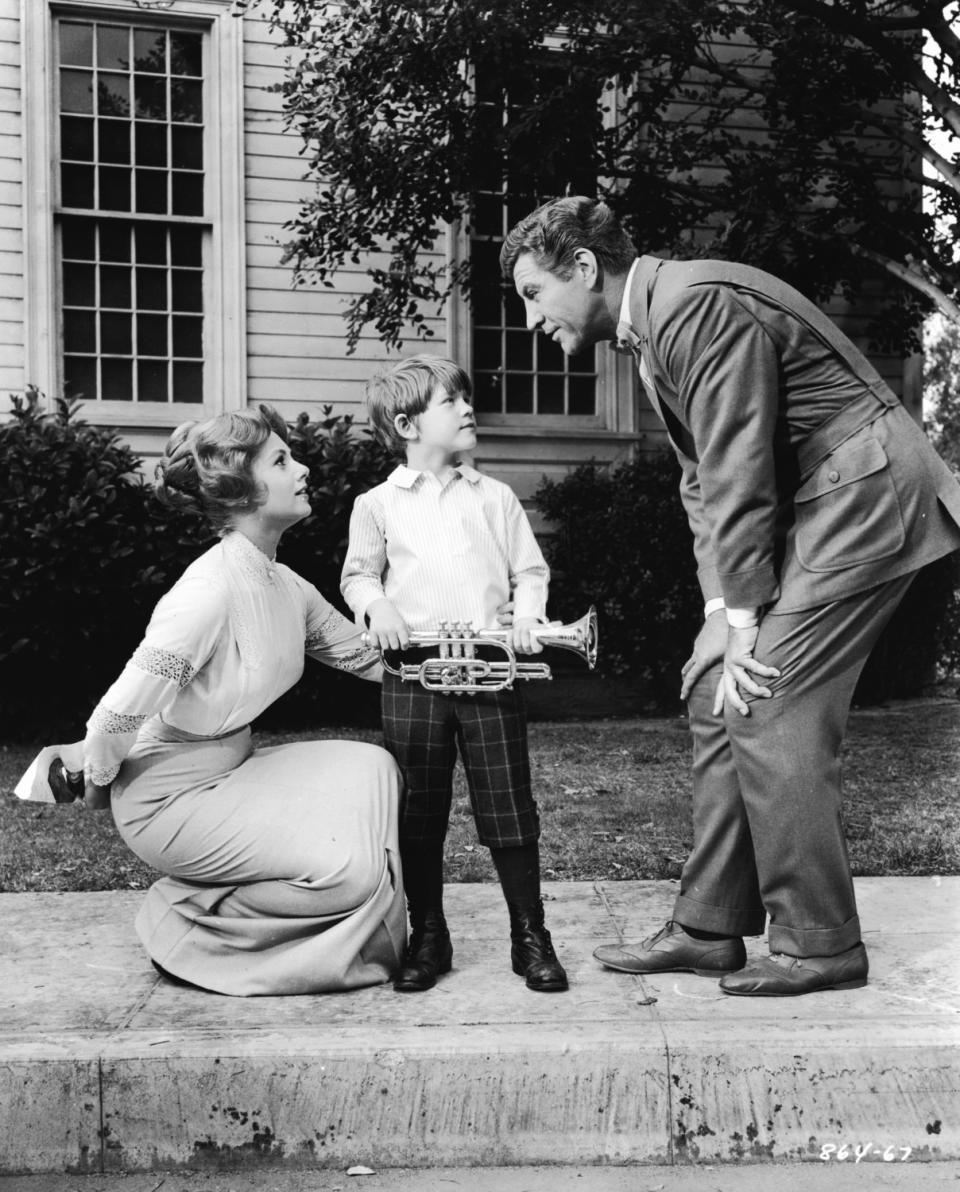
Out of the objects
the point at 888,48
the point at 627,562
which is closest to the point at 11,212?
the point at 627,562

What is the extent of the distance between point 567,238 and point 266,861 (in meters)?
1.83

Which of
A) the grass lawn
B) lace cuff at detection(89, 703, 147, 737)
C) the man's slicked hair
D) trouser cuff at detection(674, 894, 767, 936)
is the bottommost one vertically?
the grass lawn

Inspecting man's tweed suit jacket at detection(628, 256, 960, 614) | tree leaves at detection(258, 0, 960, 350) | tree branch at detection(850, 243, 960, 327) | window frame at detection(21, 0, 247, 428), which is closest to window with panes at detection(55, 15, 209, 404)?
window frame at detection(21, 0, 247, 428)

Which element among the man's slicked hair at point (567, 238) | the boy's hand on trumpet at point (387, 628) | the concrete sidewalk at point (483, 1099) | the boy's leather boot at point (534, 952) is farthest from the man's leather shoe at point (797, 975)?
the man's slicked hair at point (567, 238)

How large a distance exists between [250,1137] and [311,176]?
357 inches

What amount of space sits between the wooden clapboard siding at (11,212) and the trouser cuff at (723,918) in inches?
317

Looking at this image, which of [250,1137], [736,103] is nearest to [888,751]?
[736,103]

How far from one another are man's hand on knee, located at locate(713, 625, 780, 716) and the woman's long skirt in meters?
0.97

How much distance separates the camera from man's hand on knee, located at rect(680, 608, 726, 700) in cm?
339

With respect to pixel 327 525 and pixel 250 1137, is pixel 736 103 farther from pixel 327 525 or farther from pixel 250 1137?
pixel 250 1137

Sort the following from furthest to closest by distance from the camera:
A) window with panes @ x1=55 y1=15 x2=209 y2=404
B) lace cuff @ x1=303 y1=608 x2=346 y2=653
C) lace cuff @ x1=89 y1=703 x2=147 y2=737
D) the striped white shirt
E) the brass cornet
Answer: window with panes @ x1=55 y1=15 x2=209 y2=404 → lace cuff @ x1=303 y1=608 x2=346 y2=653 → the striped white shirt → the brass cornet → lace cuff @ x1=89 y1=703 x2=147 y2=737

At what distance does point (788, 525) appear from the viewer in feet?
11.0

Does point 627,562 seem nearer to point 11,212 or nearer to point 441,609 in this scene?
point 11,212

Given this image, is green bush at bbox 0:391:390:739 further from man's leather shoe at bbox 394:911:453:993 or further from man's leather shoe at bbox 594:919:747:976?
man's leather shoe at bbox 594:919:747:976
